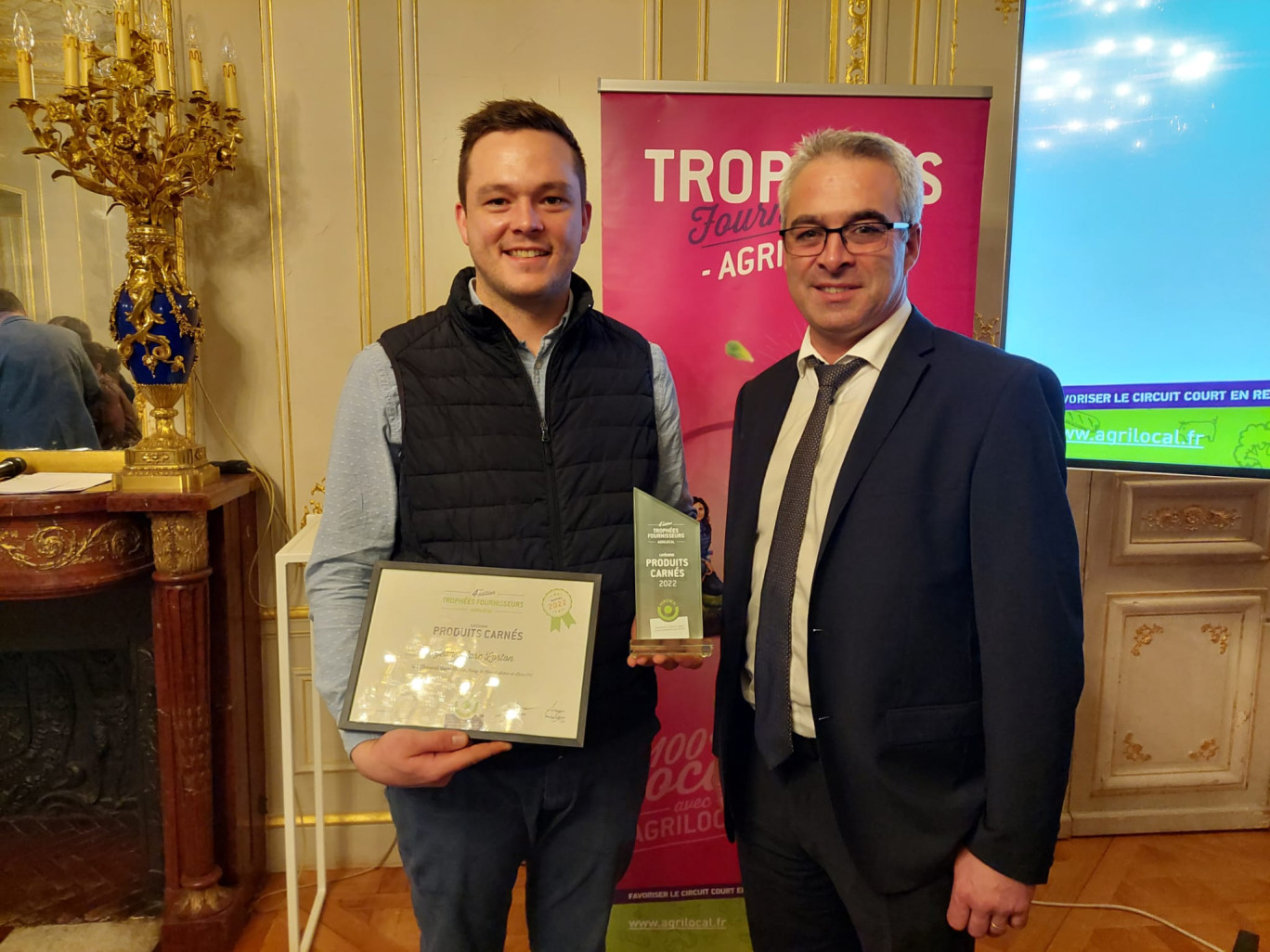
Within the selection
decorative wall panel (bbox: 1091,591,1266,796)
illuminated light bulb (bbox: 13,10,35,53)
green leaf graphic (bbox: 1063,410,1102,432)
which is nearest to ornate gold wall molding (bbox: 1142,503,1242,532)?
decorative wall panel (bbox: 1091,591,1266,796)

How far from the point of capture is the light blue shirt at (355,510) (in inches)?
46.1

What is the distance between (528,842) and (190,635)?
1.25 m

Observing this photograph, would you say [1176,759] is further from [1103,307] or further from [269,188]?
[269,188]

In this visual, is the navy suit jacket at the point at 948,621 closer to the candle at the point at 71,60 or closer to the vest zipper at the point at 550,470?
the vest zipper at the point at 550,470

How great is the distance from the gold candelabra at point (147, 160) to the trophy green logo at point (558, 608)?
4.24 feet

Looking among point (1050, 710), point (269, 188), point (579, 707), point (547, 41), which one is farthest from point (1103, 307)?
point (269, 188)

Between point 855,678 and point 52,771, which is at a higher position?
point 855,678

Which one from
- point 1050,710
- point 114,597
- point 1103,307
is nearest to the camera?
point 1050,710

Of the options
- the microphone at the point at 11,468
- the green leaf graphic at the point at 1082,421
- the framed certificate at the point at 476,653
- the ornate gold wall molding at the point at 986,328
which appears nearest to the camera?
the framed certificate at the point at 476,653

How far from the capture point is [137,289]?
1.91 metres

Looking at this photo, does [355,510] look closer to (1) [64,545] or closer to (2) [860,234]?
(2) [860,234]

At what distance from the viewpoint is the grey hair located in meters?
1.10

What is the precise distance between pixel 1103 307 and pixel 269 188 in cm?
223

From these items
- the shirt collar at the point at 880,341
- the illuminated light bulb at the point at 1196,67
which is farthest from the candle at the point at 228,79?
the illuminated light bulb at the point at 1196,67
